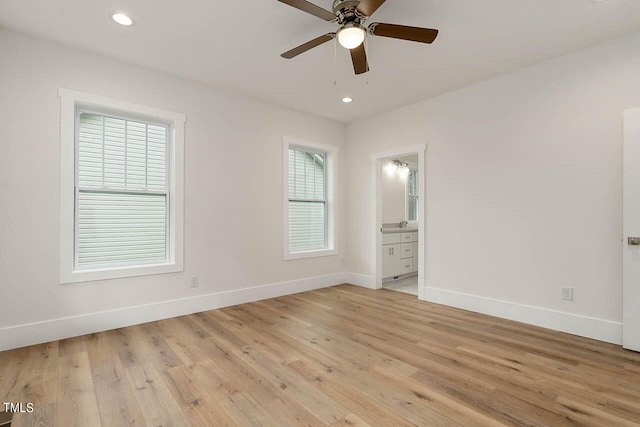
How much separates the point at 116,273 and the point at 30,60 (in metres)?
2.11

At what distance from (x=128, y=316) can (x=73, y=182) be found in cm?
146

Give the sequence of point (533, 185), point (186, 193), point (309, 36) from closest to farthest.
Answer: point (309, 36) → point (533, 185) → point (186, 193)

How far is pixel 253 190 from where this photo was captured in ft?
14.1

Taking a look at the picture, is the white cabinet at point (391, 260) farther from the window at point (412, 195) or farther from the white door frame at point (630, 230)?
the white door frame at point (630, 230)

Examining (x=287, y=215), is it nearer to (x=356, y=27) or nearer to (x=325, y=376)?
(x=325, y=376)

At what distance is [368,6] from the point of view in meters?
2.00

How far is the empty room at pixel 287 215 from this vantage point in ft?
6.82

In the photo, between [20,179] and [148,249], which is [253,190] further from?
[20,179]

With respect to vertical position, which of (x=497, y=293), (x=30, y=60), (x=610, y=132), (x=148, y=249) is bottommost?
(x=497, y=293)

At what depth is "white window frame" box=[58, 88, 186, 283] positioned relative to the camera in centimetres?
296

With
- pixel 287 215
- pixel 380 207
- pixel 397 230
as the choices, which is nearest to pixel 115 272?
pixel 287 215

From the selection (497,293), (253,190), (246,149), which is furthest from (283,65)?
(497,293)

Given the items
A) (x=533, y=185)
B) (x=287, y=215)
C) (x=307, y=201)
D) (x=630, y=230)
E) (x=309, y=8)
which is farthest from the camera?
(x=307, y=201)

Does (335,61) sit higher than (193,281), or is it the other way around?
(335,61)
